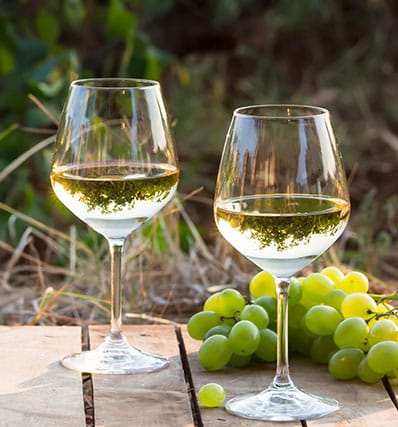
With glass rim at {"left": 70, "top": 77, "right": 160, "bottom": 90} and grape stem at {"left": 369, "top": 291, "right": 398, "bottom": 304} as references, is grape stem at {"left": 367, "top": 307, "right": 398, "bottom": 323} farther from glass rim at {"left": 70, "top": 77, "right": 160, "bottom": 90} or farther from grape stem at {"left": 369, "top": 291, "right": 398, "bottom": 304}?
glass rim at {"left": 70, "top": 77, "right": 160, "bottom": 90}

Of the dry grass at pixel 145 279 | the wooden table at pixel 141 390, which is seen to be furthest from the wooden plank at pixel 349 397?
the dry grass at pixel 145 279

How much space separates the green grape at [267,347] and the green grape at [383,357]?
15cm

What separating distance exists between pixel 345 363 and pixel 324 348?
72 millimetres

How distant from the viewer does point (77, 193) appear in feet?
4.83

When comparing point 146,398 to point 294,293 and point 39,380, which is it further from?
point 294,293

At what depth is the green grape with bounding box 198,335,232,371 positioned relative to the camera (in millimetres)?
1494

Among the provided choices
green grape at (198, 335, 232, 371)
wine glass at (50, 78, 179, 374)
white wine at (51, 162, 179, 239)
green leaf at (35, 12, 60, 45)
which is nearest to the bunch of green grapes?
green grape at (198, 335, 232, 371)

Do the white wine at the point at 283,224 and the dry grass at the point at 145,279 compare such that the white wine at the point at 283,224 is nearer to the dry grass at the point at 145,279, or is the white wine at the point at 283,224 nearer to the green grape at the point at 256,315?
the green grape at the point at 256,315

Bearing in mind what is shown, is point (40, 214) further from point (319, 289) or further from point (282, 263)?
point (282, 263)

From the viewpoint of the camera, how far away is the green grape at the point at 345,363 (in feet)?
4.81

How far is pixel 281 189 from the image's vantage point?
1258 millimetres

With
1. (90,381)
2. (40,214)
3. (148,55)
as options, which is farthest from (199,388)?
(148,55)

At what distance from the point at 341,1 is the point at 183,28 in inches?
40.0

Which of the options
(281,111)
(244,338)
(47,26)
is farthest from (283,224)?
(47,26)
